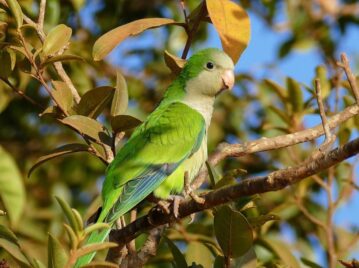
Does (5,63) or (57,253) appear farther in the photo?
(5,63)

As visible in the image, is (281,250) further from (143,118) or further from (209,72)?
(143,118)

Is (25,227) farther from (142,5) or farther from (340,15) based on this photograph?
(340,15)

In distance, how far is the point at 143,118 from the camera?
4629mm

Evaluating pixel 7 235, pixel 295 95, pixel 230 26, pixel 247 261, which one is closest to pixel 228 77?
pixel 295 95

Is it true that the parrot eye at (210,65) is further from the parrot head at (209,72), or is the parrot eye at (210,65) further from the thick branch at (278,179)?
the thick branch at (278,179)

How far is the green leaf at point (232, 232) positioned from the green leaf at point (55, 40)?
844 millimetres

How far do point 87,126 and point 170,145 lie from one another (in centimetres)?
80

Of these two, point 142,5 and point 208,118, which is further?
point 142,5

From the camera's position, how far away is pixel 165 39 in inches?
204

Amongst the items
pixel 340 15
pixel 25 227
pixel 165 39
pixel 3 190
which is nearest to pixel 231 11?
pixel 3 190

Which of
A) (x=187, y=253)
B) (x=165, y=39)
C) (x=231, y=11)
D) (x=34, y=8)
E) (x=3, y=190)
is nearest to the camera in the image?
(x=231, y=11)

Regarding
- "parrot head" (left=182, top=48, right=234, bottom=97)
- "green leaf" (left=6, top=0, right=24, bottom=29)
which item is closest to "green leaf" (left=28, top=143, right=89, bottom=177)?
Answer: "green leaf" (left=6, top=0, right=24, bottom=29)

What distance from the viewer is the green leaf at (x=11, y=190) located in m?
3.49

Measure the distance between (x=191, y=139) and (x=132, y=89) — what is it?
166cm
